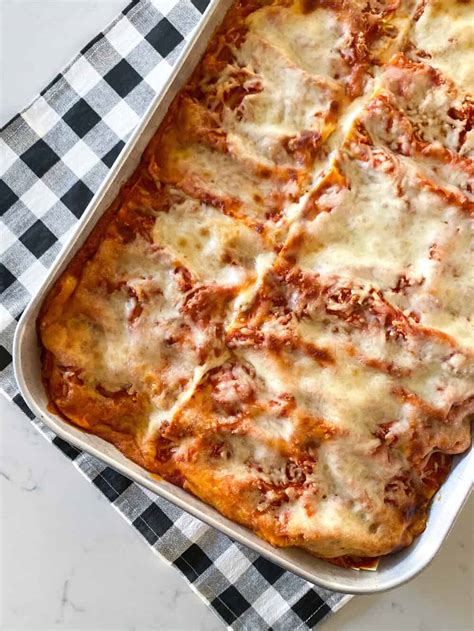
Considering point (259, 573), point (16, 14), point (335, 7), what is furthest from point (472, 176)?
point (16, 14)

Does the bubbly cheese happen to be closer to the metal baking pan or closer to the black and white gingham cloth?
the metal baking pan

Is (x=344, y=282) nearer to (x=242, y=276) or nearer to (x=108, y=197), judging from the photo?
(x=242, y=276)

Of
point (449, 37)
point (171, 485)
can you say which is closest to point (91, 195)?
point (171, 485)

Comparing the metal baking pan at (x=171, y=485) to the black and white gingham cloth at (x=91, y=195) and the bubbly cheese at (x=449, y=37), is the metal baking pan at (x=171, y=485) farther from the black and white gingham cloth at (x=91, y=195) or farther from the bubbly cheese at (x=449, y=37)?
the bubbly cheese at (x=449, y=37)

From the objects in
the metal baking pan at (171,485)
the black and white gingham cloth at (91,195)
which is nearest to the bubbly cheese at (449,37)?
the metal baking pan at (171,485)

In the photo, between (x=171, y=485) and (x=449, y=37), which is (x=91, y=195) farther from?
(x=449, y=37)

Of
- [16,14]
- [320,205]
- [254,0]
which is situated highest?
[16,14]

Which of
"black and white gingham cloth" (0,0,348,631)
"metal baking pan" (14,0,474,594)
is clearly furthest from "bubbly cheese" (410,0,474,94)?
"black and white gingham cloth" (0,0,348,631)
